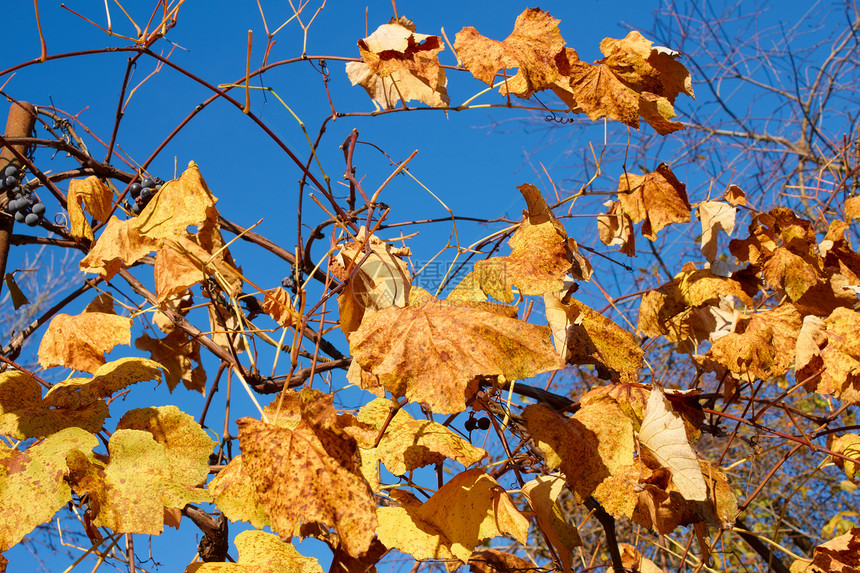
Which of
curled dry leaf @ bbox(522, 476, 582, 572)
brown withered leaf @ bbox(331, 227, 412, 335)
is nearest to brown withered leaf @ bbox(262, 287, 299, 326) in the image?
brown withered leaf @ bbox(331, 227, 412, 335)

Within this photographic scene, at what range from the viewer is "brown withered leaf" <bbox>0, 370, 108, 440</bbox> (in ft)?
3.35

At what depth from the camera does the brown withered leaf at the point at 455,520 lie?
3.01ft

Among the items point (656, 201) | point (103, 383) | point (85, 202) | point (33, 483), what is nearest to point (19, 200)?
point (85, 202)

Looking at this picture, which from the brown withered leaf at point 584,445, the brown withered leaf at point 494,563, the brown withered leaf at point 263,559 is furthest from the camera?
the brown withered leaf at point 494,563

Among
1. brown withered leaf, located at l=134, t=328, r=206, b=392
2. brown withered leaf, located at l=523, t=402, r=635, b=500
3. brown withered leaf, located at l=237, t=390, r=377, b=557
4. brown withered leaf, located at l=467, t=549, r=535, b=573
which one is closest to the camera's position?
brown withered leaf, located at l=237, t=390, r=377, b=557

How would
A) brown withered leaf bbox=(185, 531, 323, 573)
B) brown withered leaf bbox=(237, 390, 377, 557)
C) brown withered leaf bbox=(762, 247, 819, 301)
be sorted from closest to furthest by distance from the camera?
brown withered leaf bbox=(237, 390, 377, 557)
brown withered leaf bbox=(185, 531, 323, 573)
brown withered leaf bbox=(762, 247, 819, 301)

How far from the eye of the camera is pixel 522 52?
1141 mm

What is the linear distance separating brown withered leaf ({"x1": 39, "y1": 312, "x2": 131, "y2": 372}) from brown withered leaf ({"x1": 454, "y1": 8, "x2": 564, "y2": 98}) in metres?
0.85

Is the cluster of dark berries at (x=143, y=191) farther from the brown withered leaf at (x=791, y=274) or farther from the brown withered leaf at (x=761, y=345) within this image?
the brown withered leaf at (x=791, y=274)

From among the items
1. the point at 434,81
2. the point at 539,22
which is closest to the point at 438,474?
the point at 434,81

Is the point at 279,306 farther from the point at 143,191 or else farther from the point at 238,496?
the point at 143,191

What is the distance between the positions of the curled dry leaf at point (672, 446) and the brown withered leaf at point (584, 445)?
3 cm

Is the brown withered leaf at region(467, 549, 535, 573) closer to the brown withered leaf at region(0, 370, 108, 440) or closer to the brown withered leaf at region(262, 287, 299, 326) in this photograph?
the brown withered leaf at region(262, 287, 299, 326)

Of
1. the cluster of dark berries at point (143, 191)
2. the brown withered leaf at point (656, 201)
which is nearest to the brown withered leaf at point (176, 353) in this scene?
the cluster of dark berries at point (143, 191)
